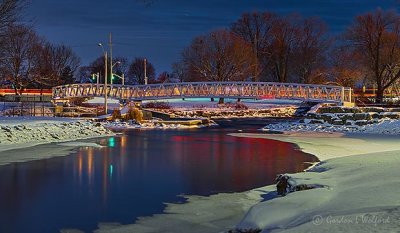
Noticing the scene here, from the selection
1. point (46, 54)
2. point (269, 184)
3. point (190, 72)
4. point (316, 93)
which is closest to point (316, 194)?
point (269, 184)

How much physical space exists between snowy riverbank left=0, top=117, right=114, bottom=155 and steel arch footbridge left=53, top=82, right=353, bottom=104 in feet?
125

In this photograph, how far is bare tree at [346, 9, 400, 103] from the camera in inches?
3027

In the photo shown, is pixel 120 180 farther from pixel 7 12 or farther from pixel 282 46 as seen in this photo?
pixel 282 46

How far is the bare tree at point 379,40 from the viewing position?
3027 inches

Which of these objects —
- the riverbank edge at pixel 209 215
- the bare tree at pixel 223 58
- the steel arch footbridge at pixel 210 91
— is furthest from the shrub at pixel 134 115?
the riverbank edge at pixel 209 215

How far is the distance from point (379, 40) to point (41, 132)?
57501 millimetres

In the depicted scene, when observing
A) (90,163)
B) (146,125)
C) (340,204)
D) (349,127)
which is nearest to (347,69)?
(349,127)

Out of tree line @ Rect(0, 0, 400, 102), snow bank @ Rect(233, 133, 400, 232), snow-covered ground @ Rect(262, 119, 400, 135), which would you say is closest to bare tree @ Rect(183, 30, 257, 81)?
tree line @ Rect(0, 0, 400, 102)

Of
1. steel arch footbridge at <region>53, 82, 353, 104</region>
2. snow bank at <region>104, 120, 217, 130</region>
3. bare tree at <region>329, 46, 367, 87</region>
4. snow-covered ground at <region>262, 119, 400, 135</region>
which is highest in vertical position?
Answer: bare tree at <region>329, 46, 367, 87</region>

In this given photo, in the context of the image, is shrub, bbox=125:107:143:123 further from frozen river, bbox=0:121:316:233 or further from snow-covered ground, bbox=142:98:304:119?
frozen river, bbox=0:121:316:233

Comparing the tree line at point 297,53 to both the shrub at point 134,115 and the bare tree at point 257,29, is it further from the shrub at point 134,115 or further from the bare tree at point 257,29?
the shrub at point 134,115

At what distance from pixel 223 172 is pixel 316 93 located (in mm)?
58722

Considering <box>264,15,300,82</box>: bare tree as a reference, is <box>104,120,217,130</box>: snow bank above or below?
below

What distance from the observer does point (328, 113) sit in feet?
158
